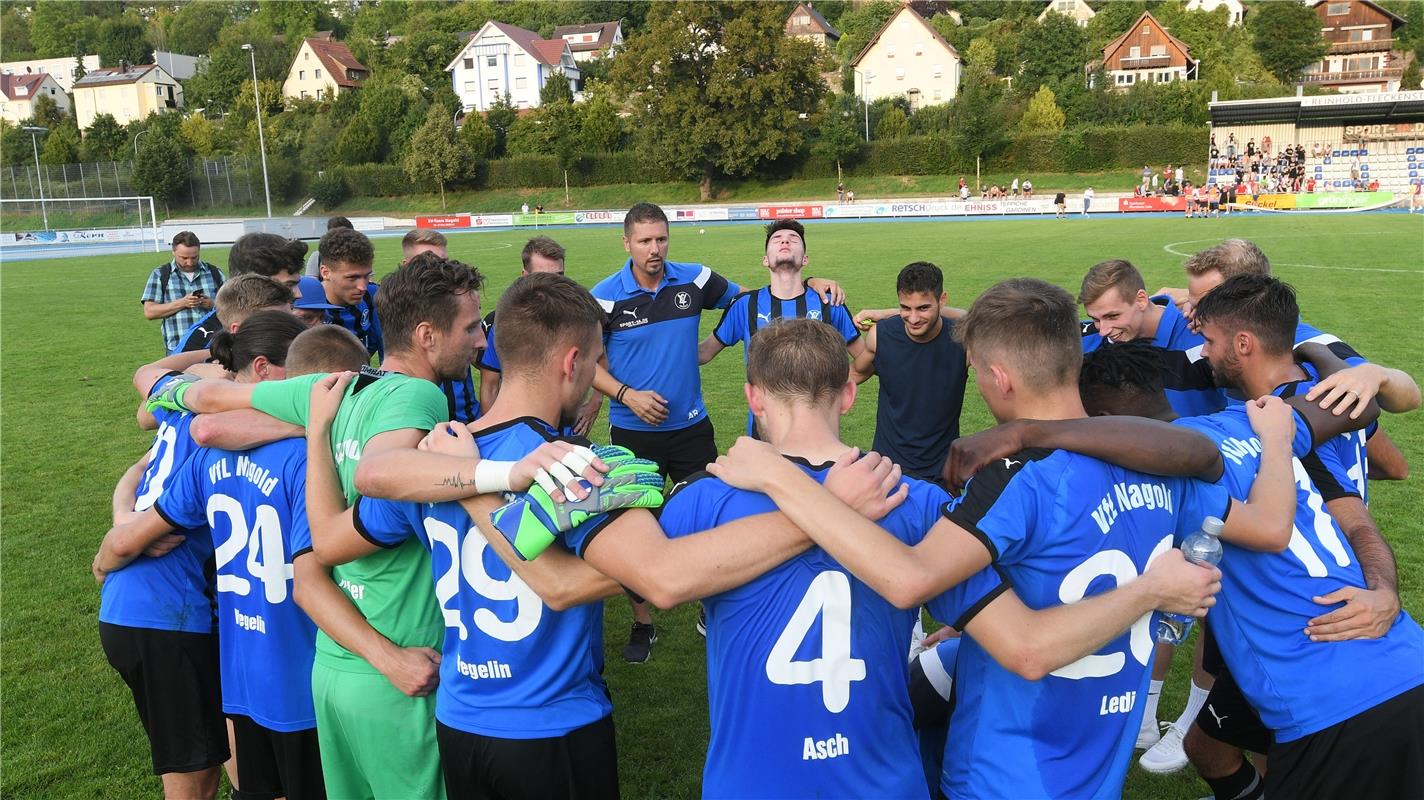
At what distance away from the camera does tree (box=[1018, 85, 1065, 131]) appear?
205 ft

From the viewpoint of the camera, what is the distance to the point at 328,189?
227ft

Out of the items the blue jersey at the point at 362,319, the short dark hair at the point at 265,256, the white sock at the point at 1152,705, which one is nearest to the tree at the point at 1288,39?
the white sock at the point at 1152,705

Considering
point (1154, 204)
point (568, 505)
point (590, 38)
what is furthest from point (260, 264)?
point (590, 38)

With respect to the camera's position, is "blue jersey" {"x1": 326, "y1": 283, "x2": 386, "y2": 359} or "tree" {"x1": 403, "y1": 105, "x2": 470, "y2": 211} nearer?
"blue jersey" {"x1": 326, "y1": 283, "x2": 386, "y2": 359}

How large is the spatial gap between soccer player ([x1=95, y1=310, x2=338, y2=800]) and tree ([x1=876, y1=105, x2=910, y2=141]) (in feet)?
217

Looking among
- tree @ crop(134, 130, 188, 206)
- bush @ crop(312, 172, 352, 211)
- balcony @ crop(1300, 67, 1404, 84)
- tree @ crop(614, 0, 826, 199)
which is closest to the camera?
tree @ crop(134, 130, 188, 206)

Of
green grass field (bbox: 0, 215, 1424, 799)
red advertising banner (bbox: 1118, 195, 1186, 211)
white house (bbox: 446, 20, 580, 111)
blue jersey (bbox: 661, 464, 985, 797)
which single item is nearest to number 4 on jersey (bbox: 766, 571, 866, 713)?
blue jersey (bbox: 661, 464, 985, 797)

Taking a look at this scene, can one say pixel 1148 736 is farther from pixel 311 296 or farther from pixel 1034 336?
pixel 311 296

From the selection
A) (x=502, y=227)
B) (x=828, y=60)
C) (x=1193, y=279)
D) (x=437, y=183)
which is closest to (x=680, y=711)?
(x=1193, y=279)

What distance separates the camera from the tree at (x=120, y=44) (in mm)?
120188

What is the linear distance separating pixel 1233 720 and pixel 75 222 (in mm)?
57024

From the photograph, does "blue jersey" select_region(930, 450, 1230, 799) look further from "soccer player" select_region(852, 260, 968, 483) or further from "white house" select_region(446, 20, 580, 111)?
"white house" select_region(446, 20, 580, 111)

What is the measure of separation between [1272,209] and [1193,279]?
4546 cm

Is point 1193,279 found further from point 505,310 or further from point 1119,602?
point 505,310
